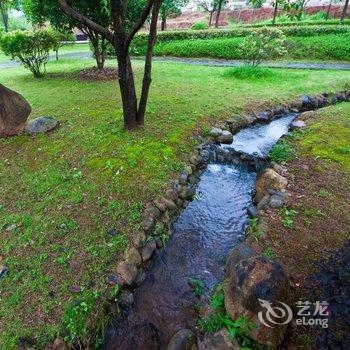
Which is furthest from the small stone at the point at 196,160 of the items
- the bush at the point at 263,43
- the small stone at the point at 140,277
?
the bush at the point at 263,43

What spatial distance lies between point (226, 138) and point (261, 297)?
4.90 m

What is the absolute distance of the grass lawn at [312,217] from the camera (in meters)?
3.31

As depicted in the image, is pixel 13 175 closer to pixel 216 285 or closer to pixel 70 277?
pixel 70 277

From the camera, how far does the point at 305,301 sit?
3.12 m

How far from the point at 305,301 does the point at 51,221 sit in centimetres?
373

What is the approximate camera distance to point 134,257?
4.22 metres

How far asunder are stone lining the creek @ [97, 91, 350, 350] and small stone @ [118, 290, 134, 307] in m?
0.01

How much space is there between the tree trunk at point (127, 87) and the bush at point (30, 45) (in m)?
7.28

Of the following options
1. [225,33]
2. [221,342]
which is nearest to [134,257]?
[221,342]

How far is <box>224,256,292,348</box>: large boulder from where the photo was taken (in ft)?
9.55

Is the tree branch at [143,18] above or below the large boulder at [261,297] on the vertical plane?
above

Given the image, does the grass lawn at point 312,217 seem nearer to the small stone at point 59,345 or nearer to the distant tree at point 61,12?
the small stone at point 59,345

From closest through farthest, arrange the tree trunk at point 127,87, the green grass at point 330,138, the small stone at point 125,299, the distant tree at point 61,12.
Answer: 1. the small stone at point 125,299
2. the tree trunk at point 127,87
3. the green grass at point 330,138
4. the distant tree at point 61,12

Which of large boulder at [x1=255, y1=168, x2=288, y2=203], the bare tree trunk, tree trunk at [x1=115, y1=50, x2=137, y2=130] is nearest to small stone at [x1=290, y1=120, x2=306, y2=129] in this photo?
large boulder at [x1=255, y1=168, x2=288, y2=203]
